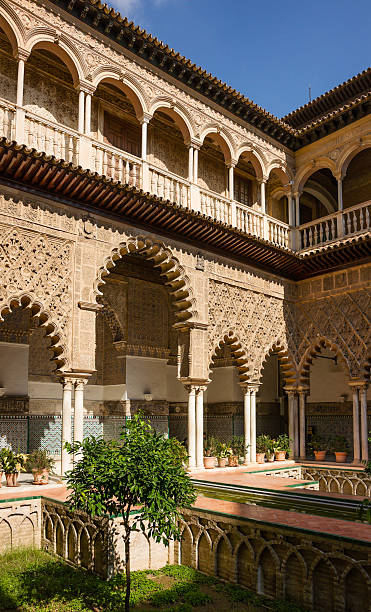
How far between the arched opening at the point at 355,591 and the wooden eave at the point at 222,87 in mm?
8631

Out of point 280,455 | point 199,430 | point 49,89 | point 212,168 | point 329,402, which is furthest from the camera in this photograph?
point 329,402

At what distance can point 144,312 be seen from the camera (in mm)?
12727

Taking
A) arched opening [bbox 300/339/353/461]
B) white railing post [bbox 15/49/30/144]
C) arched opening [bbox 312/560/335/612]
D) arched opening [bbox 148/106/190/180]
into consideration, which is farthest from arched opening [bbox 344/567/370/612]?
arched opening [bbox 300/339/353/461]

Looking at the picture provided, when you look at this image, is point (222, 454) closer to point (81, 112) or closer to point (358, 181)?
point (81, 112)

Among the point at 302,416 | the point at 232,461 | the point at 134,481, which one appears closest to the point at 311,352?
the point at 302,416

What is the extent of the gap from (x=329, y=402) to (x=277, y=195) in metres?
5.46

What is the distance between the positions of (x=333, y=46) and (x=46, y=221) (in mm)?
8264

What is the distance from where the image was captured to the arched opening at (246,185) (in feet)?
43.5

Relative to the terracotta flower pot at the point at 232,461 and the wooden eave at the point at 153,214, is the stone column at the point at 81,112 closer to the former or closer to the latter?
the wooden eave at the point at 153,214

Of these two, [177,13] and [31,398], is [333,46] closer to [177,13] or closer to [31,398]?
[177,13]

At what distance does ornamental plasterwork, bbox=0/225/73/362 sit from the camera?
757 cm

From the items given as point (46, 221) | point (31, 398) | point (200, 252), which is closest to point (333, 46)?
point (200, 252)

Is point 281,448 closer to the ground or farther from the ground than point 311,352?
closer to the ground

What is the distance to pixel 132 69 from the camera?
9688 mm
